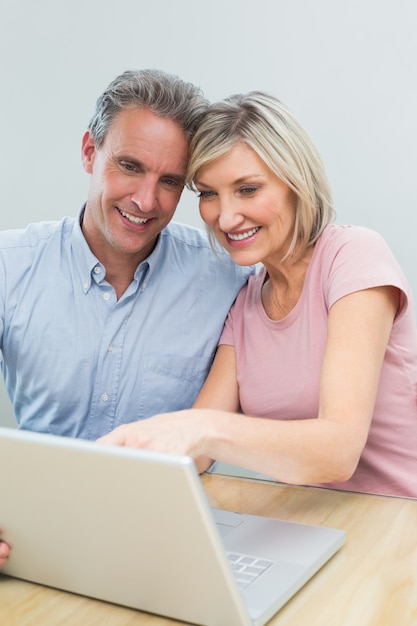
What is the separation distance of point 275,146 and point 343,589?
86 cm

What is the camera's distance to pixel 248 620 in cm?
81

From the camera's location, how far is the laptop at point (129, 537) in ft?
2.41

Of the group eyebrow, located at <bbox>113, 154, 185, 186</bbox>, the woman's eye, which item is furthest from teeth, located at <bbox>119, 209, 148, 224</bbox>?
the woman's eye

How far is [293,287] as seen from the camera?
5.24ft

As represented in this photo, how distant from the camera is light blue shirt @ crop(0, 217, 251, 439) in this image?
5.59 feet

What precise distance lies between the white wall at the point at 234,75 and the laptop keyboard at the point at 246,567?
5.32 feet

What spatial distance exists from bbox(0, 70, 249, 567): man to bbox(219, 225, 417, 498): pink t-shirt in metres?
0.18

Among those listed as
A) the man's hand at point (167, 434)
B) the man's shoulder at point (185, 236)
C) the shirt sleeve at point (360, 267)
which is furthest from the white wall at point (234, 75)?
the man's hand at point (167, 434)

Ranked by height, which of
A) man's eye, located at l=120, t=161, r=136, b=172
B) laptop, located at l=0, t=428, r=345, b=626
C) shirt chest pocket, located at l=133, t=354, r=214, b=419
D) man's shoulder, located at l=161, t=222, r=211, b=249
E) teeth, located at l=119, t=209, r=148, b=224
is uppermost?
man's eye, located at l=120, t=161, r=136, b=172

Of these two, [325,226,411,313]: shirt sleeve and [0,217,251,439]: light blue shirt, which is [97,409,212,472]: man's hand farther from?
[0,217,251,439]: light blue shirt

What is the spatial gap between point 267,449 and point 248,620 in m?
0.31

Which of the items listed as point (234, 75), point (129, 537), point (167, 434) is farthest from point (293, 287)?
point (234, 75)

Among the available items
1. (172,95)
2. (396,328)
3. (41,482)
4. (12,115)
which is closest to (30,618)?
(41,482)

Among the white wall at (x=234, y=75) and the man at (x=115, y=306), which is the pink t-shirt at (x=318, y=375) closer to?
the man at (x=115, y=306)
